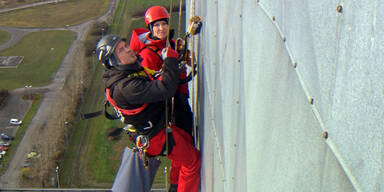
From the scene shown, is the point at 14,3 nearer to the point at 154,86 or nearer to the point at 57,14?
the point at 57,14

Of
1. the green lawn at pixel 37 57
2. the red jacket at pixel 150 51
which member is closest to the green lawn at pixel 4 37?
the green lawn at pixel 37 57

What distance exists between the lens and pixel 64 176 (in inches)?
859

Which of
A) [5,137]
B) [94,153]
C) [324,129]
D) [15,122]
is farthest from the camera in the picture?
[15,122]

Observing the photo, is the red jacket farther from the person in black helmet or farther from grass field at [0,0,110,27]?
grass field at [0,0,110,27]

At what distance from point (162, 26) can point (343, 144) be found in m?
3.43

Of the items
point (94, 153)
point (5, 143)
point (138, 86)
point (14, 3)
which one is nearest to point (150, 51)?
point (138, 86)

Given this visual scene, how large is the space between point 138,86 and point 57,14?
40.2 meters

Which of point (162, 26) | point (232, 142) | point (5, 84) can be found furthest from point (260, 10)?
point (5, 84)

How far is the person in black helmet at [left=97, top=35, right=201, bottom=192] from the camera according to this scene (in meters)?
2.86

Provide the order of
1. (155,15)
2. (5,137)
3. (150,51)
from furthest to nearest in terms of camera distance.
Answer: (5,137) < (155,15) < (150,51)

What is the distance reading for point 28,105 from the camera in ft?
90.0

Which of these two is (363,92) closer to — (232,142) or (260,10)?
(260,10)

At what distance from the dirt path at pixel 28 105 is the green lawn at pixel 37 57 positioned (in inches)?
22.4

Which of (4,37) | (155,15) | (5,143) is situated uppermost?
(155,15)
